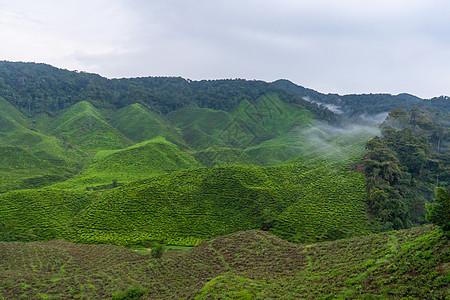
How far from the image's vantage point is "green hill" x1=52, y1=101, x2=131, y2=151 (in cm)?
11822

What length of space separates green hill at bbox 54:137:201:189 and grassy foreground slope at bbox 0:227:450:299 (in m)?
38.3

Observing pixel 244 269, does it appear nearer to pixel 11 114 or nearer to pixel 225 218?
pixel 225 218

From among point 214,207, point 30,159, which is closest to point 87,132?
point 30,159

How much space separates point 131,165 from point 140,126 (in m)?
57.1

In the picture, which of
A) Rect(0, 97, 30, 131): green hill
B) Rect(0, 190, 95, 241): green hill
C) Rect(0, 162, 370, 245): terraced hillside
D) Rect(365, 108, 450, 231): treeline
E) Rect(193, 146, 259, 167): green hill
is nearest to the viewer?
Rect(0, 190, 95, 241): green hill

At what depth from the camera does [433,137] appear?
79812 millimetres

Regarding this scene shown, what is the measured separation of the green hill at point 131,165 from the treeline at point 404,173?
58865 millimetres

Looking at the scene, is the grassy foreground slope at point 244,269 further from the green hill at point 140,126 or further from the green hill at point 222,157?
the green hill at point 140,126

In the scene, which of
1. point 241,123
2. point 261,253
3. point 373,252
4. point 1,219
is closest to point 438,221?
point 373,252

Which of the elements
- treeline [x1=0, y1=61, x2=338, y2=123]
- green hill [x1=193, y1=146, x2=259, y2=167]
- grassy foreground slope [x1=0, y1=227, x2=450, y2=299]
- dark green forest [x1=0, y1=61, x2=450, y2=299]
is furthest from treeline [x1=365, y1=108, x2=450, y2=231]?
treeline [x1=0, y1=61, x2=338, y2=123]

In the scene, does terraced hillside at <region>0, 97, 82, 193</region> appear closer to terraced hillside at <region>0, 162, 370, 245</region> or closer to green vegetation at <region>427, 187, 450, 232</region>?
terraced hillside at <region>0, 162, 370, 245</region>

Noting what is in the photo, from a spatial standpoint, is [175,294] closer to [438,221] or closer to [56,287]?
[56,287]

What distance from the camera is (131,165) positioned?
8944 cm

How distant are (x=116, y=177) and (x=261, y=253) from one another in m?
59.2
